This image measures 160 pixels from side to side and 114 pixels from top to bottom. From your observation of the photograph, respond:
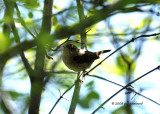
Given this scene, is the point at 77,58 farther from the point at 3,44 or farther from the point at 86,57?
→ the point at 3,44

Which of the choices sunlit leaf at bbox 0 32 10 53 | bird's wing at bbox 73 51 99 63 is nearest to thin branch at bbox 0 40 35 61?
sunlit leaf at bbox 0 32 10 53

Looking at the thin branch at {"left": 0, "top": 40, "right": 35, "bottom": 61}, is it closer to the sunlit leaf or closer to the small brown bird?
the sunlit leaf

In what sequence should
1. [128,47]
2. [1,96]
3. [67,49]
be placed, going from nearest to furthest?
[1,96], [128,47], [67,49]

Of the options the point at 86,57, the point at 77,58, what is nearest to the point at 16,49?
the point at 86,57

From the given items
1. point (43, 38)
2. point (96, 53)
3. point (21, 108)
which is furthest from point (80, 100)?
point (96, 53)

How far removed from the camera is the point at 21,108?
1846 mm

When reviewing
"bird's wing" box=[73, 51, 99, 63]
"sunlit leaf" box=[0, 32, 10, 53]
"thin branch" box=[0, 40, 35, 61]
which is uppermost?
"bird's wing" box=[73, 51, 99, 63]

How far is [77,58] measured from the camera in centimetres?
573

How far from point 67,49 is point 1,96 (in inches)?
150

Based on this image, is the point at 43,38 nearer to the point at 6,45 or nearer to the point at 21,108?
the point at 6,45

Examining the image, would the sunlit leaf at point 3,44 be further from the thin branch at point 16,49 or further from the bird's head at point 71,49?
the bird's head at point 71,49

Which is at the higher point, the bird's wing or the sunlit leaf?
the bird's wing

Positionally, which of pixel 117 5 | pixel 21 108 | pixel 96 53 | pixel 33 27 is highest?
pixel 96 53

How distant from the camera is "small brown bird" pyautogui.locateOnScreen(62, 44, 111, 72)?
5438 mm
